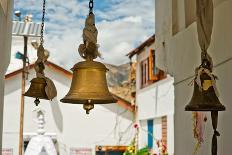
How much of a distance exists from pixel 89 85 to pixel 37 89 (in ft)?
3.35

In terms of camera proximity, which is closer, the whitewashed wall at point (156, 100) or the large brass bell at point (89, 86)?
the large brass bell at point (89, 86)

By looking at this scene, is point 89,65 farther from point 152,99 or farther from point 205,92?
point 152,99

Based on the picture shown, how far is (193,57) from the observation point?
4902 mm

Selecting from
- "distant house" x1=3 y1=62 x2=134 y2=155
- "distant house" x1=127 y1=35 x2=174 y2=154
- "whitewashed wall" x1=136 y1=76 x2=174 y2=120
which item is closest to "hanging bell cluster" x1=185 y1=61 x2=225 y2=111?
"distant house" x1=127 y1=35 x2=174 y2=154

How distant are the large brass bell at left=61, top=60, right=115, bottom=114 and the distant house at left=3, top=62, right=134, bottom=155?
12541 mm

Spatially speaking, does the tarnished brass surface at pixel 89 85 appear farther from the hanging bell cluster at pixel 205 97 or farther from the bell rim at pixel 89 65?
the hanging bell cluster at pixel 205 97

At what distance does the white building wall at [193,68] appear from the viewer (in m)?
3.89

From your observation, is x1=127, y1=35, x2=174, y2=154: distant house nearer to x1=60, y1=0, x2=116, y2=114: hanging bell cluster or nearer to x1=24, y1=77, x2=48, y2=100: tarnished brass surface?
x1=24, y1=77, x2=48, y2=100: tarnished brass surface

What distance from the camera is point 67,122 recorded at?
664 inches

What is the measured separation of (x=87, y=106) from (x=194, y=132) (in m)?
1.52

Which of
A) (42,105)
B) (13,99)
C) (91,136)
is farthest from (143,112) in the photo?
(13,99)

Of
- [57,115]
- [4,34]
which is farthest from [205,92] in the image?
[57,115]

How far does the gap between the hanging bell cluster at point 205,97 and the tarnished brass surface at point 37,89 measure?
6.56 ft

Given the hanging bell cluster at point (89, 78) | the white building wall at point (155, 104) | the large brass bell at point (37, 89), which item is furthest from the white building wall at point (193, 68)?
the white building wall at point (155, 104)
